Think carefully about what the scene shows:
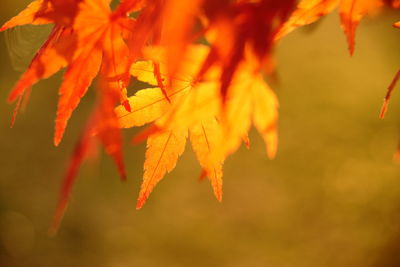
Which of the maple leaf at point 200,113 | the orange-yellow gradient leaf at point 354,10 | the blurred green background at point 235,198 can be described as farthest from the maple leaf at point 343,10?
the blurred green background at point 235,198

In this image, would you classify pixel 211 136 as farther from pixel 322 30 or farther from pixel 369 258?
pixel 322 30

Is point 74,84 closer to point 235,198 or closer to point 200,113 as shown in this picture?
point 200,113

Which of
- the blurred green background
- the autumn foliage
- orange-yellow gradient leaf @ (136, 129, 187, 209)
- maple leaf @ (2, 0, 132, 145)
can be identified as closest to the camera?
the autumn foliage

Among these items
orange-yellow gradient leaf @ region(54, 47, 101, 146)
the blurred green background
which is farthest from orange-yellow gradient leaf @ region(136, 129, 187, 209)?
the blurred green background

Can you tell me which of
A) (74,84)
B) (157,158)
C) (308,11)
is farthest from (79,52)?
(308,11)

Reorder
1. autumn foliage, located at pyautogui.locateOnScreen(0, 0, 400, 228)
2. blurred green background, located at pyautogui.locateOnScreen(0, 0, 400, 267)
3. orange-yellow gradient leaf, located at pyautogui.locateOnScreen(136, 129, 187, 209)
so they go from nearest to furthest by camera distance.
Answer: autumn foliage, located at pyautogui.locateOnScreen(0, 0, 400, 228) < orange-yellow gradient leaf, located at pyautogui.locateOnScreen(136, 129, 187, 209) < blurred green background, located at pyautogui.locateOnScreen(0, 0, 400, 267)

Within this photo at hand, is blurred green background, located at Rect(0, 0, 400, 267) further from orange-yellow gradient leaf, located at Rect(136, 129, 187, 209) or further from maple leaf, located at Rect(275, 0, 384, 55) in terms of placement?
maple leaf, located at Rect(275, 0, 384, 55)
